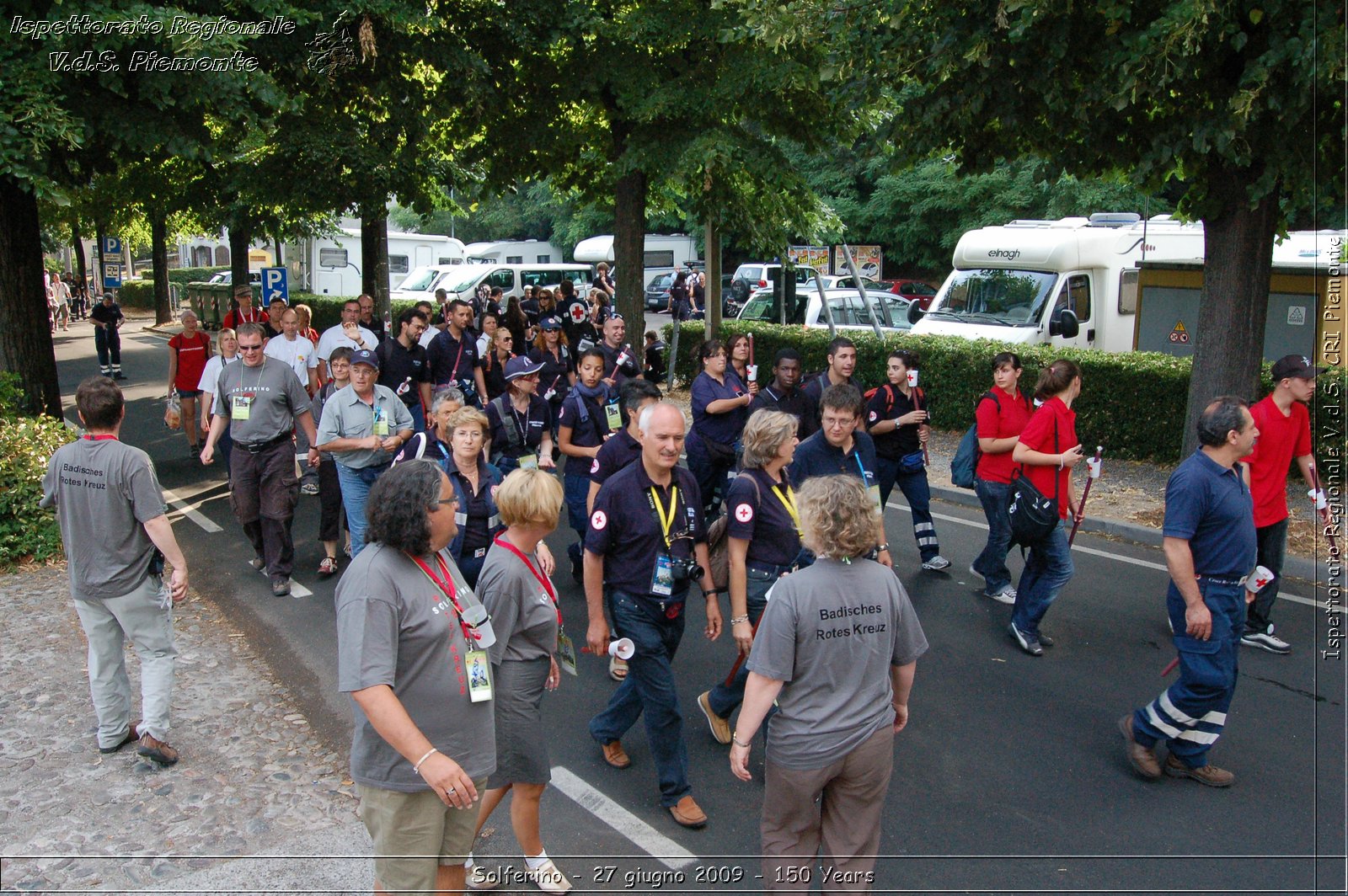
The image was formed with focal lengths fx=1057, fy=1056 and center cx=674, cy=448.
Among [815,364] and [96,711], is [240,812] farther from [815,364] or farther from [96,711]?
[815,364]

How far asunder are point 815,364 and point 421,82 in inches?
284

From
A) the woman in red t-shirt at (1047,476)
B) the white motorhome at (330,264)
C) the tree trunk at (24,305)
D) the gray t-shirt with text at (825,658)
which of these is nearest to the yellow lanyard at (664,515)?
the gray t-shirt with text at (825,658)

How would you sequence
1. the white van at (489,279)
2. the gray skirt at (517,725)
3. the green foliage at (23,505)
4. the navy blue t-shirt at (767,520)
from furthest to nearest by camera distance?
the white van at (489,279), the green foliage at (23,505), the navy blue t-shirt at (767,520), the gray skirt at (517,725)

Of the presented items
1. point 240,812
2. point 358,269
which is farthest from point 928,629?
point 358,269

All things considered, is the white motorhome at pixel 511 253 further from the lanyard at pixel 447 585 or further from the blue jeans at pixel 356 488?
the lanyard at pixel 447 585

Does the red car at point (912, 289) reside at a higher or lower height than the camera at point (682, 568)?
higher

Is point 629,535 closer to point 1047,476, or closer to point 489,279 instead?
point 1047,476

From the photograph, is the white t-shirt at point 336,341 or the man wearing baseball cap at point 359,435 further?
the white t-shirt at point 336,341

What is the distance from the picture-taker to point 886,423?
824 centimetres

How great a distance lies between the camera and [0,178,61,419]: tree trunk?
33.9 ft

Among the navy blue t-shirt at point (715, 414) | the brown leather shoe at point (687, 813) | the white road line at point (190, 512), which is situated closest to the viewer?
the brown leather shoe at point (687, 813)

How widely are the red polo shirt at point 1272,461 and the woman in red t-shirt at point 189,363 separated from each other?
11.3 m

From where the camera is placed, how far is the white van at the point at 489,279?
30.9 meters

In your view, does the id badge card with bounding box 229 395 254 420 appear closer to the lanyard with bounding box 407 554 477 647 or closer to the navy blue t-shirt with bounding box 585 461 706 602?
the navy blue t-shirt with bounding box 585 461 706 602
